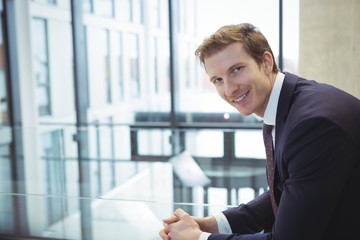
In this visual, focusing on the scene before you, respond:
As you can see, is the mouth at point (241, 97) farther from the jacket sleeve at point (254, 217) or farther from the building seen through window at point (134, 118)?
the building seen through window at point (134, 118)

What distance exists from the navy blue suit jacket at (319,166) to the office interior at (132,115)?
10.6 ft

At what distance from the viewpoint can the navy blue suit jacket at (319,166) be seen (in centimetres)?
122

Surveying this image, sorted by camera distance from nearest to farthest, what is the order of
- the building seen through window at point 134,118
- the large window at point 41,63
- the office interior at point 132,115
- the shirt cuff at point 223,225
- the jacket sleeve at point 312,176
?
the jacket sleeve at point 312,176 → the shirt cuff at point 223,225 → the office interior at point 132,115 → the building seen through window at point 134,118 → the large window at point 41,63

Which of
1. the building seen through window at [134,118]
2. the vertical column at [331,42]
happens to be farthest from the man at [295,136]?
the building seen through window at [134,118]

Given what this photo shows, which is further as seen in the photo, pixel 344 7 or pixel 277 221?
pixel 344 7

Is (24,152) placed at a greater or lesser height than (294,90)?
lesser

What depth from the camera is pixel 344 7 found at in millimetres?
4316

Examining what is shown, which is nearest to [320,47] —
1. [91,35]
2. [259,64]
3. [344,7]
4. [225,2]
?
[344,7]

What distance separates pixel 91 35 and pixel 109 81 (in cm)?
161

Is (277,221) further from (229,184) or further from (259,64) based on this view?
(229,184)

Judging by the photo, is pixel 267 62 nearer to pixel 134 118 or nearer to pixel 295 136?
pixel 295 136

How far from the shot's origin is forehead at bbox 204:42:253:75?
1.50 meters

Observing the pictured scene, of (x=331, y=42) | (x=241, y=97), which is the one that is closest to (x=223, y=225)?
(x=241, y=97)

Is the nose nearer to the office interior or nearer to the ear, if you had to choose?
the ear
